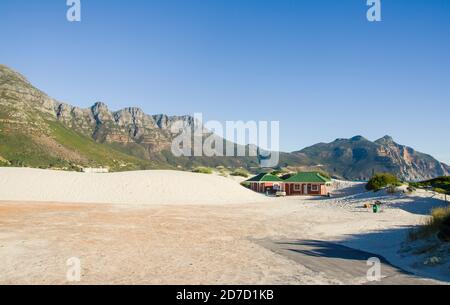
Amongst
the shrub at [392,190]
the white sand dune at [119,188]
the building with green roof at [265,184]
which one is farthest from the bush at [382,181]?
the building with green roof at [265,184]

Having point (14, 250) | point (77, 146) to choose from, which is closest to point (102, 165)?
point (77, 146)

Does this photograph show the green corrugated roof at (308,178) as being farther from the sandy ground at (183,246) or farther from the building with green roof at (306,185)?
the sandy ground at (183,246)

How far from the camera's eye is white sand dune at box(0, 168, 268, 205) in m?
40.4

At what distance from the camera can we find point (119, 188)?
4409cm

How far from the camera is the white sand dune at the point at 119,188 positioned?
4043cm

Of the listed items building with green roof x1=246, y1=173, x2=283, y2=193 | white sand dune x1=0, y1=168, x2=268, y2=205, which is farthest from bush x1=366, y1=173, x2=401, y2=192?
building with green roof x1=246, y1=173, x2=283, y2=193

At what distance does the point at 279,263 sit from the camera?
38.1ft

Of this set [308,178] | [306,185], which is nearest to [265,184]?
[306,185]

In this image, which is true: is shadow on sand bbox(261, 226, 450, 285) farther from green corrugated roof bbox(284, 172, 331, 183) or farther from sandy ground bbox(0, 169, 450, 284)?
green corrugated roof bbox(284, 172, 331, 183)

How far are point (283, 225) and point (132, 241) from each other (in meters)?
10.1

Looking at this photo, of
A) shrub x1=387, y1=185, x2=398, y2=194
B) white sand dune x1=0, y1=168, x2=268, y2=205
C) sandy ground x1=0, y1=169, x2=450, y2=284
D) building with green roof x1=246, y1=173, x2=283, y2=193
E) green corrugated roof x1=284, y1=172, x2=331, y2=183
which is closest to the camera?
sandy ground x1=0, y1=169, x2=450, y2=284

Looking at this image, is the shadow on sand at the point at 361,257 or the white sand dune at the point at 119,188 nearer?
the shadow on sand at the point at 361,257

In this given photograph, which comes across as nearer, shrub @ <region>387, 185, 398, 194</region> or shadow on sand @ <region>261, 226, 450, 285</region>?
shadow on sand @ <region>261, 226, 450, 285</region>

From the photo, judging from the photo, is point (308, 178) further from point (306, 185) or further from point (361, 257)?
point (361, 257)
